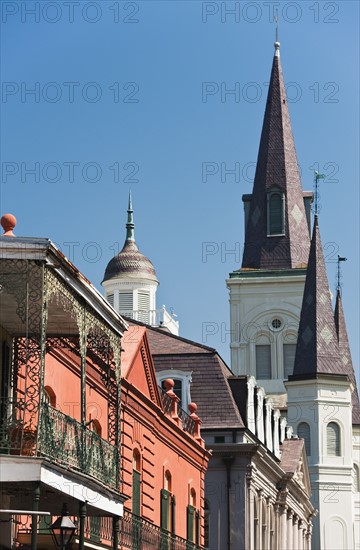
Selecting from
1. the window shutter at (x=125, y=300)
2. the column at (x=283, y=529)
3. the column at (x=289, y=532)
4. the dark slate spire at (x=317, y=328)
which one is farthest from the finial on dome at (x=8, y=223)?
the window shutter at (x=125, y=300)

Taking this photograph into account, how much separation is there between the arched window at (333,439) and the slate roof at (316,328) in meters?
3.12

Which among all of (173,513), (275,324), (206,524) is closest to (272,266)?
(275,324)

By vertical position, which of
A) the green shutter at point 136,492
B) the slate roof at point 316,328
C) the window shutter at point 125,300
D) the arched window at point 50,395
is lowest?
the green shutter at point 136,492

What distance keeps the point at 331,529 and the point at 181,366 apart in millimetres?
33473

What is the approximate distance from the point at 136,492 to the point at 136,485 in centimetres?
16

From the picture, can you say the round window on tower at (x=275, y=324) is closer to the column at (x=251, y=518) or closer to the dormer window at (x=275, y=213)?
the dormer window at (x=275, y=213)

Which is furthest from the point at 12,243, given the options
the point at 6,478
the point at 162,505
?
the point at 162,505

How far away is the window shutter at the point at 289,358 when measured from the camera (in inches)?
3551

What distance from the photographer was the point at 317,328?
80.2m

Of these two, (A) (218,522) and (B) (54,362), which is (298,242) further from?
(B) (54,362)

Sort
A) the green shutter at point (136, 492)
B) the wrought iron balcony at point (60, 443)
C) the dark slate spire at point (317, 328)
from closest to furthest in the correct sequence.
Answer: the wrought iron balcony at point (60, 443), the green shutter at point (136, 492), the dark slate spire at point (317, 328)

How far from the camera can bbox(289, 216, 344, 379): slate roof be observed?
257ft

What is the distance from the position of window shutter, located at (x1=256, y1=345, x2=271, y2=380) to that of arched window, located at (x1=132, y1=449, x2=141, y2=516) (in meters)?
58.5

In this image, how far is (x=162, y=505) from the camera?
111 ft
